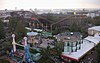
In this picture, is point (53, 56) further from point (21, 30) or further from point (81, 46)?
point (21, 30)

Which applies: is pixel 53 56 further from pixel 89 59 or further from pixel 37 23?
pixel 37 23

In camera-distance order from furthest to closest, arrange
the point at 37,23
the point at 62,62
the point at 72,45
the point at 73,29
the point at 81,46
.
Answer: the point at 37,23
the point at 73,29
the point at 81,46
the point at 72,45
the point at 62,62

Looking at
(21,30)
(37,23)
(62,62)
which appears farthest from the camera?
(37,23)

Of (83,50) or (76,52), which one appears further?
(83,50)

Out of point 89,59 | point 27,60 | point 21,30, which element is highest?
point 21,30

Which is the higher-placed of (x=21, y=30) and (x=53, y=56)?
(x=21, y=30)

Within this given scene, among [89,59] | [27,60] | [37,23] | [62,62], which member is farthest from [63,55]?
[37,23]

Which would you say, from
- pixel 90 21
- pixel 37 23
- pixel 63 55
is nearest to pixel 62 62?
pixel 63 55

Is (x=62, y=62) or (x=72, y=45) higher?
(x=72, y=45)

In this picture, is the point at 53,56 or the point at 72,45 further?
the point at 72,45
